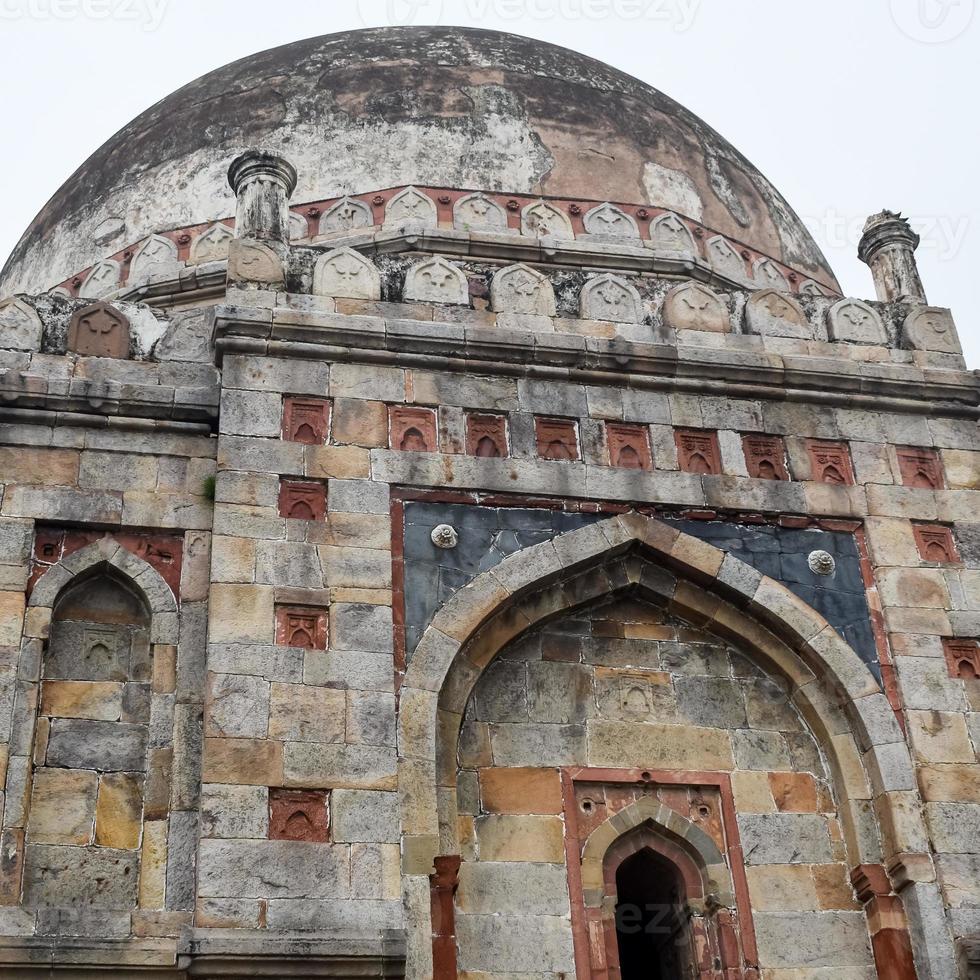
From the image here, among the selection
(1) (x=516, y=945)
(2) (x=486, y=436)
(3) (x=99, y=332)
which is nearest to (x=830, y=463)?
(2) (x=486, y=436)

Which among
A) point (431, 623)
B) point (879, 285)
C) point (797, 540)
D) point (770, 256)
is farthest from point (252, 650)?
point (770, 256)

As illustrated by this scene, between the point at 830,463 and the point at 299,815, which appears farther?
the point at 830,463

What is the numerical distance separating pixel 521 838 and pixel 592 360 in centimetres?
310

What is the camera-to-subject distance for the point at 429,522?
9.38 metres

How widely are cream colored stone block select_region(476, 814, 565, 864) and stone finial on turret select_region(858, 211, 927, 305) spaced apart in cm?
476

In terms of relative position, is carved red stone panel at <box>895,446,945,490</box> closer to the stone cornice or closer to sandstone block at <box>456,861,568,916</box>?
the stone cornice

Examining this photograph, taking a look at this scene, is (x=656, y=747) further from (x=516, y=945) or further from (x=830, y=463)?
(x=830, y=463)

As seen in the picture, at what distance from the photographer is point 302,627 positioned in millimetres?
8797

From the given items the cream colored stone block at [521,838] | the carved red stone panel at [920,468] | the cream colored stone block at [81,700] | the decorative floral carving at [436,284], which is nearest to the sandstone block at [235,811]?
the cream colored stone block at [81,700]

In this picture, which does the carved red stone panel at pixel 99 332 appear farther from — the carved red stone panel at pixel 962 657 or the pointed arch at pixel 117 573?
the carved red stone panel at pixel 962 657

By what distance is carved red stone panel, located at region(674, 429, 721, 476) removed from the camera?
9.98 m

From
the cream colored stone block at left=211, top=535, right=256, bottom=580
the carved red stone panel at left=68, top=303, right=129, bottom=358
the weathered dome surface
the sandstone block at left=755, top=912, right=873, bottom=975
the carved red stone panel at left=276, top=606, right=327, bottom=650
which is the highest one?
the weathered dome surface

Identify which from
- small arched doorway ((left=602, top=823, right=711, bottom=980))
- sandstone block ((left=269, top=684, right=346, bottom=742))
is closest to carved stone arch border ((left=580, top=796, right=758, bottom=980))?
small arched doorway ((left=602, top=823, right=711, bottom=980))

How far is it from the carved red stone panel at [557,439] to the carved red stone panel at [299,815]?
2.68 metres
